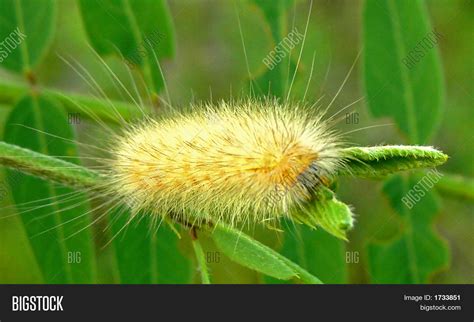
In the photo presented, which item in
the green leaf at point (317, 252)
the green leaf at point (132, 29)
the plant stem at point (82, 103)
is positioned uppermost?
the green leaf at point (132, 29)

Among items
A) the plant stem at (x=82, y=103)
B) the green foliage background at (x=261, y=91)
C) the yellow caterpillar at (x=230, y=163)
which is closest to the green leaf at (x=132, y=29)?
the green foliage background at (x=261, y=91)

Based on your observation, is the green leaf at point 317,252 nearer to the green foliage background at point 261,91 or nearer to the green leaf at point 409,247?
the green foliage background at point 261,91

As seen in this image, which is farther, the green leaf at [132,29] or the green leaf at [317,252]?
the green leaf at [317,252]

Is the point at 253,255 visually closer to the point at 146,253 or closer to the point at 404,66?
the point at 146,253

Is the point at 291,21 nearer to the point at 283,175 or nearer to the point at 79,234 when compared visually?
the point at 283,175

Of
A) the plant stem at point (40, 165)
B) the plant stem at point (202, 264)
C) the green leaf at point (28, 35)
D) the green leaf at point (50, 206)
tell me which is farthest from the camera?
the green leaf at point (28, 35)

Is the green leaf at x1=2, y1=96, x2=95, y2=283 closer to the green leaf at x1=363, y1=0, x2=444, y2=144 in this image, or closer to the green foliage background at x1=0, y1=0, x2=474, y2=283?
the green foliage background at x1=0, y1=0, x2=474, y2=283

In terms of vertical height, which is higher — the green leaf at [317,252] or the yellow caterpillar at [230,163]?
the yellow caterpillar at [230,163]
